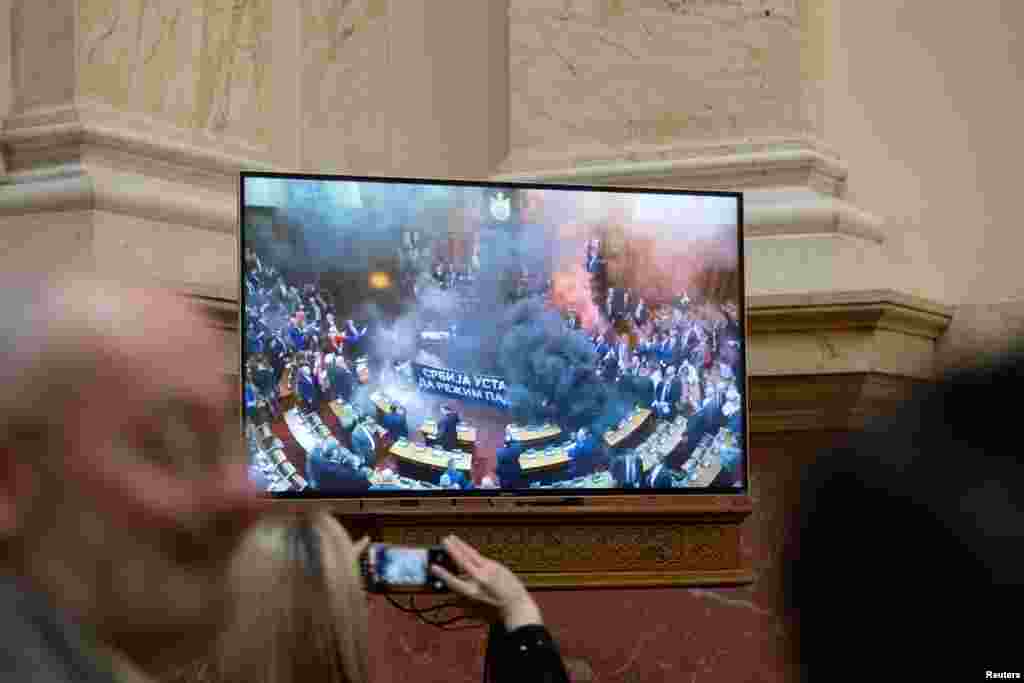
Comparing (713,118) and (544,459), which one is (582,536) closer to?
(544,459)

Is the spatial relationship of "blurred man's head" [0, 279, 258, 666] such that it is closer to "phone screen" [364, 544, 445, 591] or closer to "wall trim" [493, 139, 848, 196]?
"phone screen" [364, 544, 445, 591]

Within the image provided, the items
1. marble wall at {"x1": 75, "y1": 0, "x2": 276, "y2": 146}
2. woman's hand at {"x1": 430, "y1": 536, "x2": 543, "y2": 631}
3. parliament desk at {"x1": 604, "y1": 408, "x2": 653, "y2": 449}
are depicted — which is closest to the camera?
woman's hand at {"x1": 430, "y1": 536, "x2": 543, "y2": 631}

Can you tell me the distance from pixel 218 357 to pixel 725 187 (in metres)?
4.39

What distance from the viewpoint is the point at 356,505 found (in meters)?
4.15

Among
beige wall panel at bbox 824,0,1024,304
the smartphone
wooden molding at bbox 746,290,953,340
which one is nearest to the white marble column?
wooden molding at bbox 746,290,953,340

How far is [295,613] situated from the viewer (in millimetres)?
1795

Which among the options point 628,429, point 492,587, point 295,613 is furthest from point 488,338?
point 295,613

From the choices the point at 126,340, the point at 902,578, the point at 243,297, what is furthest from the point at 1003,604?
the point at 243,297

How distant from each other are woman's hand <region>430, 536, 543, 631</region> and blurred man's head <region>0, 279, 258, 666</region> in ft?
3.26

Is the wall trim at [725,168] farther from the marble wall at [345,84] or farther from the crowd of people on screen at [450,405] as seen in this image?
the crowd of people on screen at [450,405]

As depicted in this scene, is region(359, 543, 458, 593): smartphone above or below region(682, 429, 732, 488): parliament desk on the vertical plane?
below

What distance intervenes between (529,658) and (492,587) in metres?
0.19

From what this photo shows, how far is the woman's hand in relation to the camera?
215 centimetres

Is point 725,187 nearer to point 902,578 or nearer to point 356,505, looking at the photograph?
point 356,505
